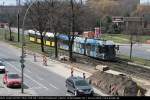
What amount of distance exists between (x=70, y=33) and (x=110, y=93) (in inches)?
1163

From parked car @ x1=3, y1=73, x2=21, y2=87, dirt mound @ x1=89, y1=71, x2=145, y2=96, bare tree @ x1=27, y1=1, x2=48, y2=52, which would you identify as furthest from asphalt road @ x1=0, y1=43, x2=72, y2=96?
bare tree @ x1=27, y1=1, x2=48, y2=52

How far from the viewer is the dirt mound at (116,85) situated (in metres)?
35.8

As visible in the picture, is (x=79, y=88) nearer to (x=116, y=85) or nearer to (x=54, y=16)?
(x=116, y=85)

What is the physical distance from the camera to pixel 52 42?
290ft

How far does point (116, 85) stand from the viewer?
37250 mm

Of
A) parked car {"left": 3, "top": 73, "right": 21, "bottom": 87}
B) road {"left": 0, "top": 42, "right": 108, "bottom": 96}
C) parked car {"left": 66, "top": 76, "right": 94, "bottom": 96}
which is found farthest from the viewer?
parked car {"left": 3, "top": 73, "right": 21, "bottom": 87}

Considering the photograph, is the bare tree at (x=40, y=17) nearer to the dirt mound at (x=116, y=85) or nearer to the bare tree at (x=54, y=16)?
the bare tree at (x=54, y=16)

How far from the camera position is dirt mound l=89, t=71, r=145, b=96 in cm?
3575

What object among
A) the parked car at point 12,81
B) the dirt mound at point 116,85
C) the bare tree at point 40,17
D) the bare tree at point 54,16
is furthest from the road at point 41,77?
the bare tree at point 40,17

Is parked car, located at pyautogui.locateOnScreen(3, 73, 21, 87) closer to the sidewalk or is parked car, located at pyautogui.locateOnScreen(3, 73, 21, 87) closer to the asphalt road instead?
the asphalt road

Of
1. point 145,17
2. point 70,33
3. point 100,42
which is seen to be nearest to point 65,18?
point 70,33

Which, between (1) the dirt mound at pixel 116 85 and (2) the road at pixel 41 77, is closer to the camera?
(1) the dirt mound at pixel 116 85

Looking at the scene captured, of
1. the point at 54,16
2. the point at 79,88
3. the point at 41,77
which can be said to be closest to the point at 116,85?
the point at 79,88

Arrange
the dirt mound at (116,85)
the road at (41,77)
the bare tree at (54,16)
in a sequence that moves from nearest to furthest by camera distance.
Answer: the dirt mound at (116,85)
the road at (41,77)
the bare tree at (54,16)
